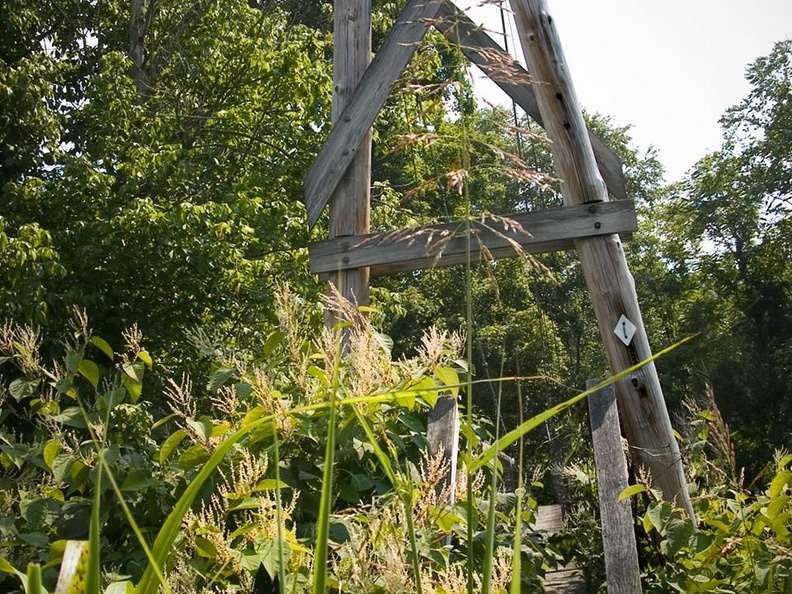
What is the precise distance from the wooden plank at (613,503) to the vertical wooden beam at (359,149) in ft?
7.15

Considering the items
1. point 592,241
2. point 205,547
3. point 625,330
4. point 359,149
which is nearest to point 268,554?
point 205,547

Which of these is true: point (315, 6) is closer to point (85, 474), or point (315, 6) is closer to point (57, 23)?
point (57, 23)

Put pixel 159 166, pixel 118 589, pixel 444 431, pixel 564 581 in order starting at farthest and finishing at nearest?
pixel 159 166
pixel 564 581
pixel 444 431
pixel 118 589

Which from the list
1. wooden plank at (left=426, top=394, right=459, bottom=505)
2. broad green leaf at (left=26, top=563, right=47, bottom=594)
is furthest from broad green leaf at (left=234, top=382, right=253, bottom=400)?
broad green leaf at (left=26, top=563, right=47, bottom=594)

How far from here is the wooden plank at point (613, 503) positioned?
2453 millimetres

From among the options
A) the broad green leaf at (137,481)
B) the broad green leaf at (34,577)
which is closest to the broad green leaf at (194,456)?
the broad green leaf at (137,481)

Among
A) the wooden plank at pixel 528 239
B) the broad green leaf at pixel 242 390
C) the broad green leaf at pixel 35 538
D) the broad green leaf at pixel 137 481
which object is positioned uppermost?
the wooden plank at pixel 528 239

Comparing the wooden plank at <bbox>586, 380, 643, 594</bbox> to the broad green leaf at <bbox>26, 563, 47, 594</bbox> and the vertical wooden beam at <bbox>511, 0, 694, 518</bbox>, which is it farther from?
the broad green leaf at <bbox>26, 563, 47, 594</bbox>

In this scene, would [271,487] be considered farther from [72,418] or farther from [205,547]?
[72,418]

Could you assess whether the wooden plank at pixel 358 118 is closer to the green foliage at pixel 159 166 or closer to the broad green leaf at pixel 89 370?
the broad green leaf at pixel 89 370

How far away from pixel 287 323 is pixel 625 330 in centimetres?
237

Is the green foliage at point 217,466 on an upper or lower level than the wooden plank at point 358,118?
lower

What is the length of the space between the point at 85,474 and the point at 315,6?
2268 cm

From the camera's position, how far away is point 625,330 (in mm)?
4570
